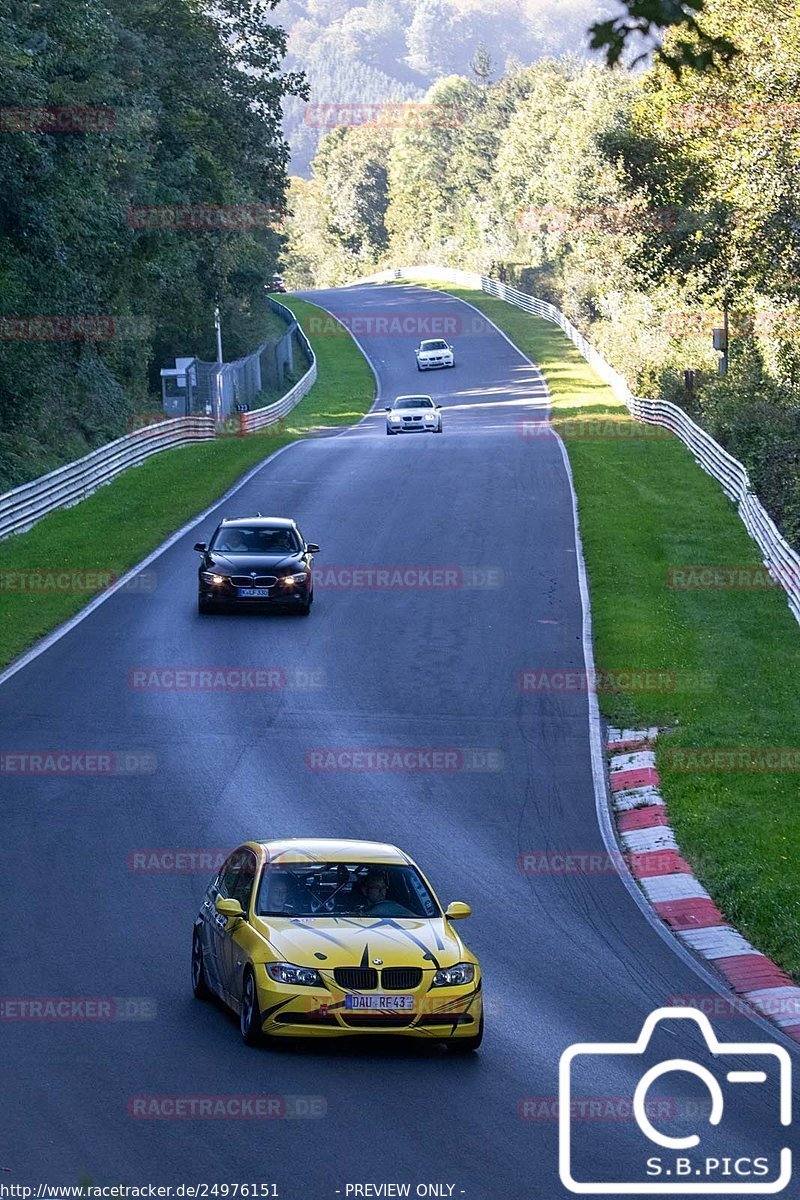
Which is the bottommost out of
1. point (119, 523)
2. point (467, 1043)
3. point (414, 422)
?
point (119, 523)

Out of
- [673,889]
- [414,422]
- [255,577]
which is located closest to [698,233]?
[414,422]

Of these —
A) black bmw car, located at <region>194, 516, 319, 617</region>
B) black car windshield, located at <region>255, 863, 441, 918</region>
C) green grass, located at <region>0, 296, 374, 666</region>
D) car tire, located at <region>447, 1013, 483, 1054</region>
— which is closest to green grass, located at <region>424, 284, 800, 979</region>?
black car windshield, located at <region>255, 863, 441, 918</region>

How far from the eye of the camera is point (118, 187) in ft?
150

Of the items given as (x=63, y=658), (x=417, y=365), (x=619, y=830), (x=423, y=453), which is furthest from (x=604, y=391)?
(x=619, y=830)

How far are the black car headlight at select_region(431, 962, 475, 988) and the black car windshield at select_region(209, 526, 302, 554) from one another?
59.5 feet

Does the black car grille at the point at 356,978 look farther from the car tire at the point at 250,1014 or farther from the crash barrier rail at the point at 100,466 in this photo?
the crash barrier rail at the point at 100,466

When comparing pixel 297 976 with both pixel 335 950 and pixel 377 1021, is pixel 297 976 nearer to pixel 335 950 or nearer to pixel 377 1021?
pixel 335 950

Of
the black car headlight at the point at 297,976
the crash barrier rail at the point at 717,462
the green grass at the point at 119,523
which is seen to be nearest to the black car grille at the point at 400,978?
the black car headlight at the point at 297,976

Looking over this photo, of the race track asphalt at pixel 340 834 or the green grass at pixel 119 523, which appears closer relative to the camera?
the race track asphalt at pixel 340 834

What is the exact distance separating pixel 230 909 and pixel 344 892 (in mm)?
808

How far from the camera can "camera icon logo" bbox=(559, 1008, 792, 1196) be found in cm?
809

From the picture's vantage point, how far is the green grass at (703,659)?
588 inches

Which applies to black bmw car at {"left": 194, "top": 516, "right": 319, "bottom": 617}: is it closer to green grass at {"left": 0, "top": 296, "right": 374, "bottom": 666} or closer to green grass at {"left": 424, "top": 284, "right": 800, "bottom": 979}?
green grass at {"left": 0, "top": 296, "right": 374, "bottom": 666}

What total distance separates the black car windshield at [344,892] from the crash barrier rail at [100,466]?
78.2 ft
